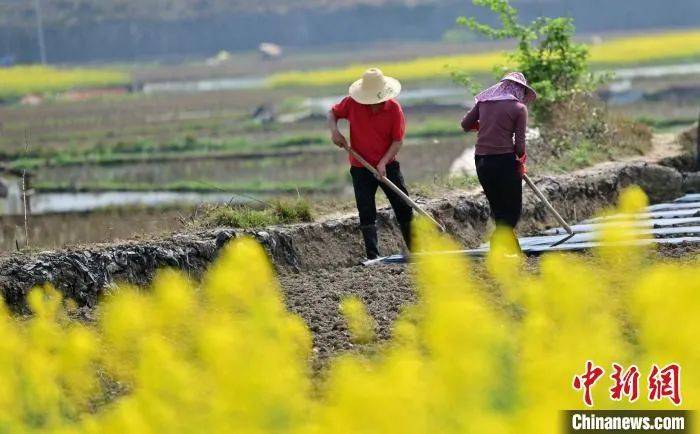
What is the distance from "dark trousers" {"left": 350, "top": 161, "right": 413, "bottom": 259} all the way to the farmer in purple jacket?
2.25 ft

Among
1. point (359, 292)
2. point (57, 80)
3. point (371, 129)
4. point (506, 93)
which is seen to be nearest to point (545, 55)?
point (371, 129)

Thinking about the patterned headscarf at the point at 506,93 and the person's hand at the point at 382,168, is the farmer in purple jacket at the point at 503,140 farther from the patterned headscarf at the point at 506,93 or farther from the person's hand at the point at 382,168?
the person's hand at the point at 382,168

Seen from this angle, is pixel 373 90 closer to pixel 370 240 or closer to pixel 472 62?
pixel 370 240

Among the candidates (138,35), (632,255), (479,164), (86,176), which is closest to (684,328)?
(632,255)

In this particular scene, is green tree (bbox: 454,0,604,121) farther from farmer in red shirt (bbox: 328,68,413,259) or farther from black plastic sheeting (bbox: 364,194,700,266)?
farmer in red shirt (bbox: 328,68,413,259)

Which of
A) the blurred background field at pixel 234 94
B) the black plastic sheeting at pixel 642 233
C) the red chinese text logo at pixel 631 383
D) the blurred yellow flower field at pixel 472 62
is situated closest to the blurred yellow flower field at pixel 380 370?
the red chinese text logo at pixel 631 383

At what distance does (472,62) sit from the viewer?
59.1 metres

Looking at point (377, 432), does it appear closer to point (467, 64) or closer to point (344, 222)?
point (344, 222)

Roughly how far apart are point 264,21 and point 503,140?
84.0m

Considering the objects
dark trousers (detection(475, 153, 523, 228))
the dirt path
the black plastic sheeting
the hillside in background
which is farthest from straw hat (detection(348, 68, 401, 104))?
the hillside in background

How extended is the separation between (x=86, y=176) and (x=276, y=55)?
51029mm

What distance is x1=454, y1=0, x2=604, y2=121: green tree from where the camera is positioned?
56.8ft

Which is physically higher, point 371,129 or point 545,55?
point 545,55

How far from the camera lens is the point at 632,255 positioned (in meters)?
7.45
